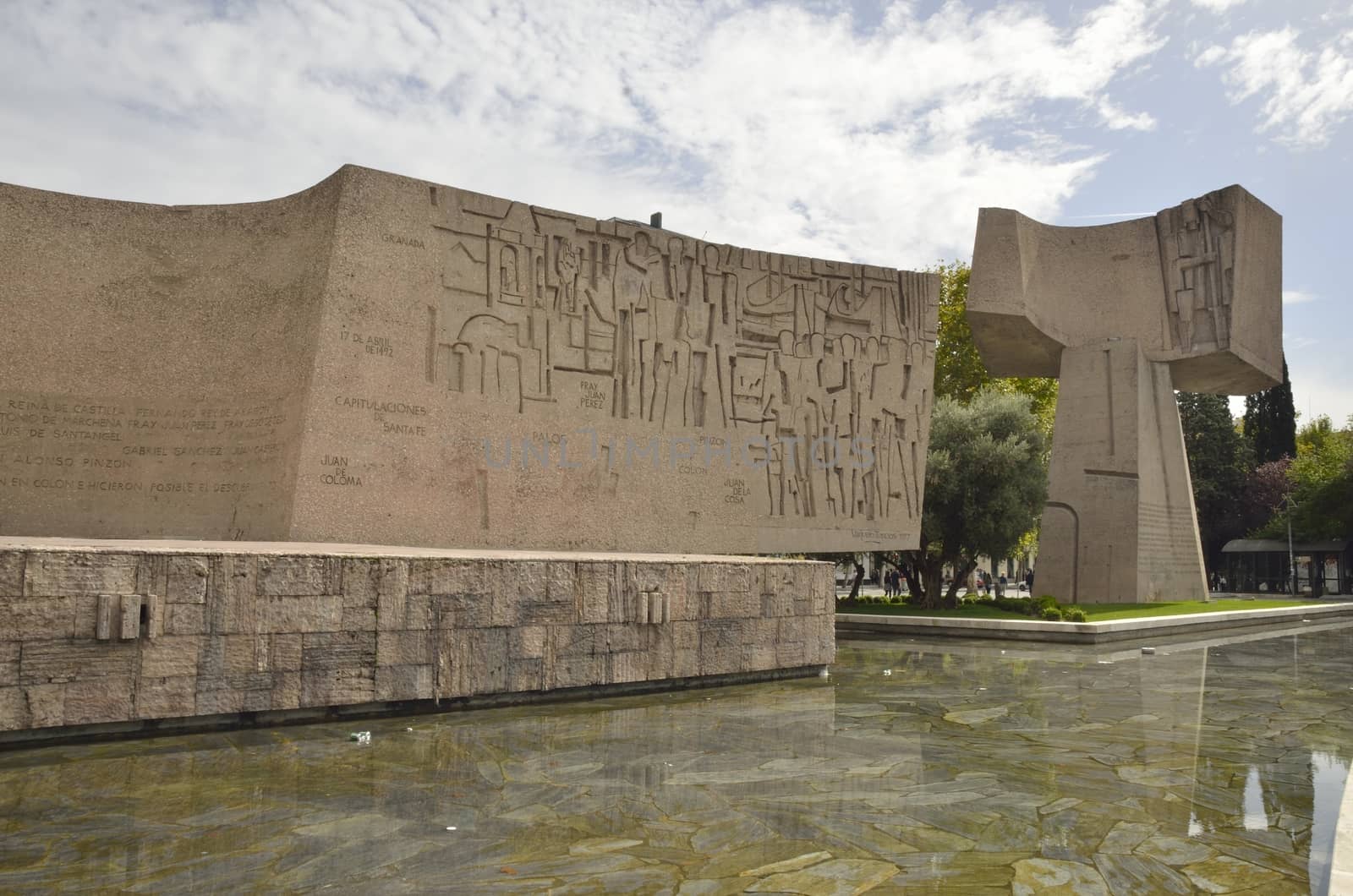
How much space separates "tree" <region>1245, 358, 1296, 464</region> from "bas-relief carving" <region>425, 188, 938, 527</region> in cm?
3421

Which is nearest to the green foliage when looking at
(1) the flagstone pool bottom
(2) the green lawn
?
(2) the green lawn

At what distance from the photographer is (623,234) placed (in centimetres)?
1410

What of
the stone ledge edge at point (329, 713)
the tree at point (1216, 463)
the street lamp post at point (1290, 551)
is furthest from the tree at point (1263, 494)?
the stone ledge edge at point (329, 713)

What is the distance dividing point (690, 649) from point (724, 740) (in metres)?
2.76

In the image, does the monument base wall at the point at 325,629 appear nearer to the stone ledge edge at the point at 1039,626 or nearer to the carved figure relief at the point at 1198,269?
the stone ledge edge at the point at 1039,626

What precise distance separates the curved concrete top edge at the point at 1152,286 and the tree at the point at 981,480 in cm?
159

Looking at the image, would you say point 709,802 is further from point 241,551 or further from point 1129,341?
point 1129,341

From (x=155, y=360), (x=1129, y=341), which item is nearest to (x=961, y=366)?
(x=1129, y=341)

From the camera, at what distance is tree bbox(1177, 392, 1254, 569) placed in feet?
137

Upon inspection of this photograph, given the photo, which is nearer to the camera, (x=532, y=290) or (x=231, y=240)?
(x=231, y=240)

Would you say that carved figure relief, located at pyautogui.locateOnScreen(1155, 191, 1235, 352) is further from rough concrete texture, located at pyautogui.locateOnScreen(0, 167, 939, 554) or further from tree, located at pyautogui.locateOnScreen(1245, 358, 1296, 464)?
tree, located at pyautogui.locateOnScreen(1245, 358, 1296, 464)

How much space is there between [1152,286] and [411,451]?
1568cm

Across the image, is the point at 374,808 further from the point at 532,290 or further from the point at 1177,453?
the point at 1177,453

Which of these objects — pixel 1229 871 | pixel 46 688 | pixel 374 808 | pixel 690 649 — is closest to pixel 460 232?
pixel 690 649
